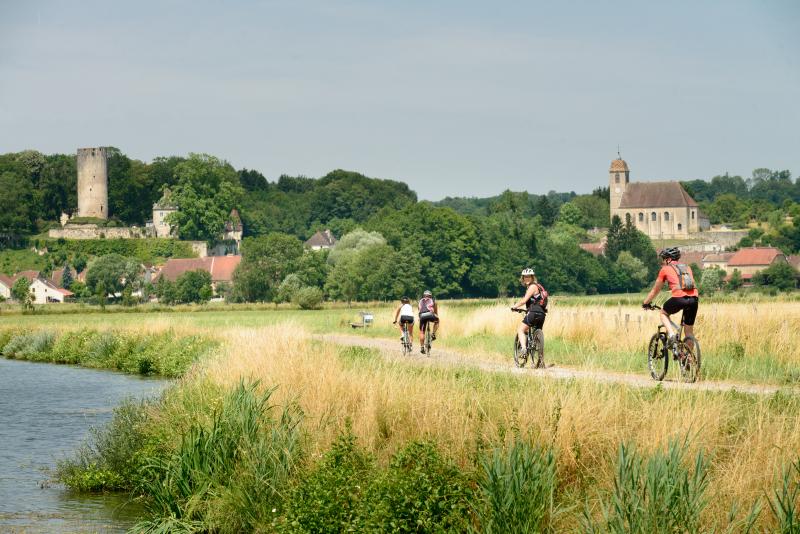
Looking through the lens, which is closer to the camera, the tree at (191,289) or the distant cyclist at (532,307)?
the distant cyclist at (532,307)

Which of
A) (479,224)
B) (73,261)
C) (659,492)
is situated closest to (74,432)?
(659,492)

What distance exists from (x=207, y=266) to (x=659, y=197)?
291 feet

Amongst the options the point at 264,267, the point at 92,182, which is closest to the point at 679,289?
the point at 264,267

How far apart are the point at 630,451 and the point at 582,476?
2.89 ft

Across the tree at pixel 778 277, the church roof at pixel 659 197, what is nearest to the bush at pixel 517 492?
the tree at pixel 778 277

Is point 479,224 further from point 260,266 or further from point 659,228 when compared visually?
point 659,228

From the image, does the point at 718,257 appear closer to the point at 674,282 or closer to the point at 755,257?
the point at 755,257

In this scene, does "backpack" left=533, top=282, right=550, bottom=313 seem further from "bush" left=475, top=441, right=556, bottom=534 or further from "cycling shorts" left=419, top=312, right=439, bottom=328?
"bush" left=475, top=441, right=556, bottom=534

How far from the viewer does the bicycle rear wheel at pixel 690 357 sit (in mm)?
15633

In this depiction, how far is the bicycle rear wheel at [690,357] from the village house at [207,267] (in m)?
118

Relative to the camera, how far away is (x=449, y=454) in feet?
38.0

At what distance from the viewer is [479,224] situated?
121 meters

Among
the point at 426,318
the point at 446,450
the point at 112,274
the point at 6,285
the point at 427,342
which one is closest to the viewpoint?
the point at 446,450

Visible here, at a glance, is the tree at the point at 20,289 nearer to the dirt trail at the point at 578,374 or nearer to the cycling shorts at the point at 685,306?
the dirt trail at the point at 578,374
